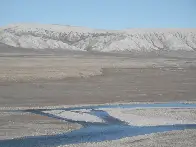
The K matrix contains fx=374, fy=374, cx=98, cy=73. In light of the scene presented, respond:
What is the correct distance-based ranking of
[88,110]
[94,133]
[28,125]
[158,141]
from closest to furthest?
1. [158,141]
2. [94,133]
3. [28,125]
4. [88,110]

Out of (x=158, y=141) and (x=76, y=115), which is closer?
(x=158, y=141)

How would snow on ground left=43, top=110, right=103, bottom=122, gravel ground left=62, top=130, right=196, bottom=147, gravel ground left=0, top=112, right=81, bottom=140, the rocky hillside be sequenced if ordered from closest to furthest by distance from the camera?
gravel ground left=62, top=130, right=196, bottom=147
gravel ground left=0, top=112, right=81, bottom=140
snow on ground left=43, top=110, right=103, bottom=122
the rocky hillside

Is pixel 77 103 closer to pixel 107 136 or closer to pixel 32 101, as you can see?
pixel 32 101

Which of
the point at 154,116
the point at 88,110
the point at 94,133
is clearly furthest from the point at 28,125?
the point at 154,116

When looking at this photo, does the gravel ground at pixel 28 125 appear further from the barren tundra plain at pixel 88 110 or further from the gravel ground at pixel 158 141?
the gravel ground at pixel 158 141

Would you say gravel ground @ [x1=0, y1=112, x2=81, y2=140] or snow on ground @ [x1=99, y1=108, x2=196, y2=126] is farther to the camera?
snow on ground @ [x1=99, y1=108, x2=196, y2=126]

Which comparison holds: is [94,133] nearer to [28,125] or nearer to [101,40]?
[28,125]

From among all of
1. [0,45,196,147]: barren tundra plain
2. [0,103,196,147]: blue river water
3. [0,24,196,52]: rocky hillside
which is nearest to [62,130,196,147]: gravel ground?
[0,45,196,147]: barren tundra plain

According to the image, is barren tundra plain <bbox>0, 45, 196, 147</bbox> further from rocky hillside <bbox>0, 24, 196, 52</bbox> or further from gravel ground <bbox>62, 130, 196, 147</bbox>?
rocky hillside <bbox>0, 24, 196, 52</bbox>
